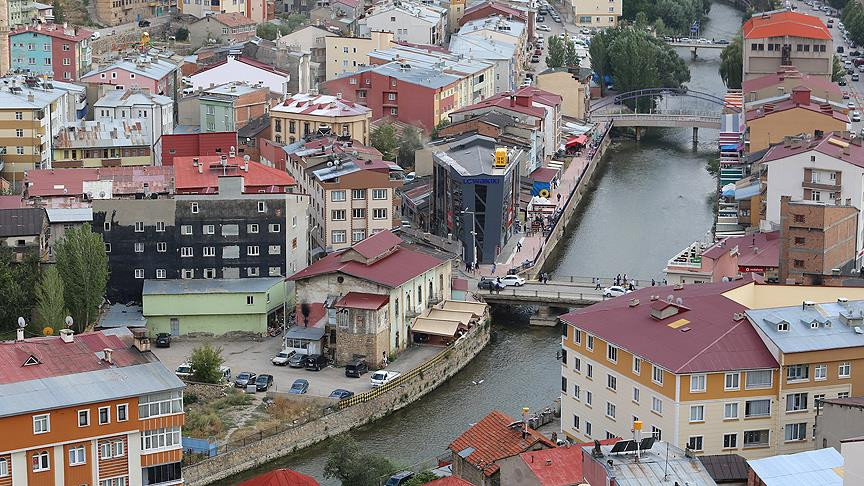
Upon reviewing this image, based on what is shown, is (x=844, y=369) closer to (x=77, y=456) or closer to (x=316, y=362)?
(x=316, y=362)

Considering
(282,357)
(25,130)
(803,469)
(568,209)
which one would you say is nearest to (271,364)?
(282,357)

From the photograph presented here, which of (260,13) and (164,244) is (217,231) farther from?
(260,13)

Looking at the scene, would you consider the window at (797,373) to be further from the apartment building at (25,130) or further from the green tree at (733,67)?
the green tree at (733,67)

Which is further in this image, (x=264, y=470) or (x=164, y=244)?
(x=164, y=244)

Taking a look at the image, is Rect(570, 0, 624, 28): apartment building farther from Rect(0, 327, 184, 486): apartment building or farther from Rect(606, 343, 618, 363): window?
Rect(0, 327, 184, 486): apartment building

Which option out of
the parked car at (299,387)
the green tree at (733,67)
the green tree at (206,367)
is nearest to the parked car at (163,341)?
the green tree at (206,367)

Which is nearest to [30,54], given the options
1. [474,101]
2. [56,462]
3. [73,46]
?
[73,46]

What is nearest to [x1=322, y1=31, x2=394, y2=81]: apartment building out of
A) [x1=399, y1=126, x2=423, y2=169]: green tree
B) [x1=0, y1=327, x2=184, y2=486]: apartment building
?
[x1=399, y1=126, x2=423, y2=169]: green tree
